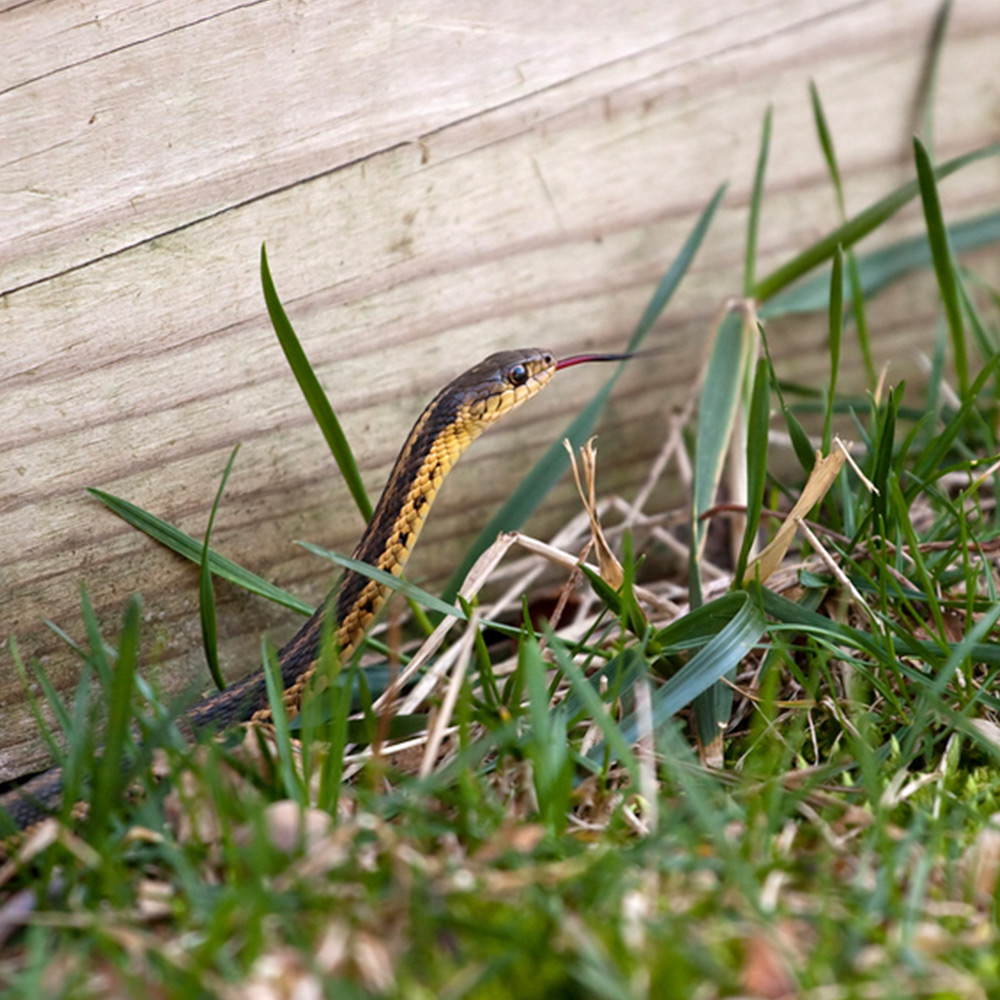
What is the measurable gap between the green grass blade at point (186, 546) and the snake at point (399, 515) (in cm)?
8

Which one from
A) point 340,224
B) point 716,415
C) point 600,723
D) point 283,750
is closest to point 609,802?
point 600,723

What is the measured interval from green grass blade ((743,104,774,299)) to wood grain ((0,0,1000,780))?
0.28ft

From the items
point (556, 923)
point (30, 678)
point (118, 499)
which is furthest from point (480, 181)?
point (556, 923)

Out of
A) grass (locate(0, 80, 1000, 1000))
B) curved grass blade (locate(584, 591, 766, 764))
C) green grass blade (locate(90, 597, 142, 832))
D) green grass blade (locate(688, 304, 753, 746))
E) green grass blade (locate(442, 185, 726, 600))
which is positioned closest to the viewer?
grass (locate(0, 80, 1000, 1000))

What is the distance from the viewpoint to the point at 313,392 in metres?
1.74

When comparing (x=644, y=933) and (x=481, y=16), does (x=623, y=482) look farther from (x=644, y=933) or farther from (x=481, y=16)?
(x=644, y=933)

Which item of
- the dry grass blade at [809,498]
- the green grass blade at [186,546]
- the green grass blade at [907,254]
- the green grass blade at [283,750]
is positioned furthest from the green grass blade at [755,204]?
the green grass blade at [283,750]

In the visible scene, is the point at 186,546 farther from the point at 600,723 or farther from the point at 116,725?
the point at 600,723

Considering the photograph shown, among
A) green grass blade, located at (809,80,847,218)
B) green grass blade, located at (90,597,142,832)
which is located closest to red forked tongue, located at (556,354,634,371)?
green grass blade, located at (809,80,847,218)

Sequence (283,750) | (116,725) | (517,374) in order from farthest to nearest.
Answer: (517,374) < (283,750) < (116,725)

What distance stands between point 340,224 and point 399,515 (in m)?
0.49

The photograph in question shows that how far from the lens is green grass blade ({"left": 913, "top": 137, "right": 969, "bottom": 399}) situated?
196 centimetres

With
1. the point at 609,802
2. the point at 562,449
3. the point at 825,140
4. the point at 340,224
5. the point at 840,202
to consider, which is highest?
the point at 340,224

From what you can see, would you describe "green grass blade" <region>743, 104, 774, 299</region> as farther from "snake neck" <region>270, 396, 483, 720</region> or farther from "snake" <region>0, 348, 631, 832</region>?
"snake neck" <region>270, 396, 483, 720</region>
